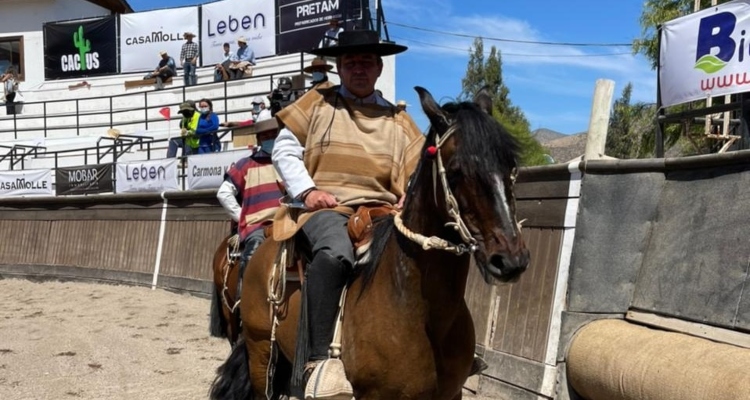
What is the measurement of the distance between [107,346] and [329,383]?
6182 millimetres

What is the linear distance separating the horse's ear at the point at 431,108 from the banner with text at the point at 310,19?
16.8m

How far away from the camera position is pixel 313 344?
3.79 metres

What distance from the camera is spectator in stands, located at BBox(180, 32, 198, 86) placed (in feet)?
75.5

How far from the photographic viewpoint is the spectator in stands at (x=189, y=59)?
23016mm

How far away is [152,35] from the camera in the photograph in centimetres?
2641

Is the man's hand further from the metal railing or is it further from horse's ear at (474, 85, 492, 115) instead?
Answer: the metal railing

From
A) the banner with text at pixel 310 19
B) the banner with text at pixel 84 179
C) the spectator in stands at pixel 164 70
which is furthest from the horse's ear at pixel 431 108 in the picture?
the spectator in stands at pixel 164 70

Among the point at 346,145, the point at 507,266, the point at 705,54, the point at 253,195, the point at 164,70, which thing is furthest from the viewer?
the point at 164,70

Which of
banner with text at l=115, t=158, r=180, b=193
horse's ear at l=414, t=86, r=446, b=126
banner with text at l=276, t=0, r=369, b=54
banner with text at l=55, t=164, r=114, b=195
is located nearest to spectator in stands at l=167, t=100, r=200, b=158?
banner with text at l=115, t=158, r=180, b=193

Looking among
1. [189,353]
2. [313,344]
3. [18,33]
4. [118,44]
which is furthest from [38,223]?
[18,33]

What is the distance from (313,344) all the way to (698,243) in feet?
9.38

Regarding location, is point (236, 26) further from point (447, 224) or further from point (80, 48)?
point (447, 224)

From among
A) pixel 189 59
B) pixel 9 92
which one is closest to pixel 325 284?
pixel 189 59

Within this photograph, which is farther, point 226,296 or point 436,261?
point 226,296
